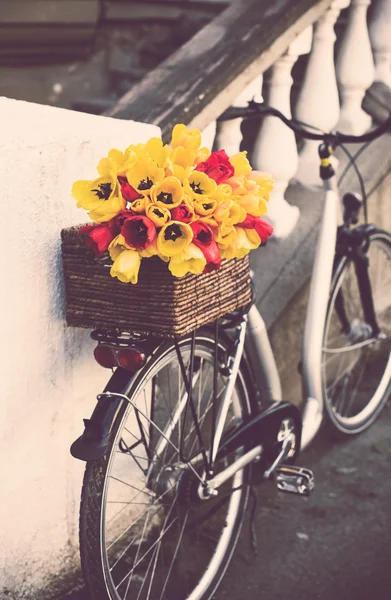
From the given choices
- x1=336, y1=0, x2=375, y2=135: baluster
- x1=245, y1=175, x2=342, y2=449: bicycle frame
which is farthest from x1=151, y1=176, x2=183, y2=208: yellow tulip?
x1=336, y1=0, x2=375, y2=135: baluster

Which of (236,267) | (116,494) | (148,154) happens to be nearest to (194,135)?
(148,154)

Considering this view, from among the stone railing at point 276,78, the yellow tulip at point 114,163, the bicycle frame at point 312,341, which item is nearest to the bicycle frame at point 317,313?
the bicycle frame at point 312,341

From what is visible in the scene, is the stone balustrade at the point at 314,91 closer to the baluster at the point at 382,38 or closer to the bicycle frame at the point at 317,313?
the baluster at the point at 382,38

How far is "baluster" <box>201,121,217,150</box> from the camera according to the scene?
3.03 m

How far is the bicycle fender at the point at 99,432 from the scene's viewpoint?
2104 mm

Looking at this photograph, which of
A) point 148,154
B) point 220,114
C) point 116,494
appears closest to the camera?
point 148,154

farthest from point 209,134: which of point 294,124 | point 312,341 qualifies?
point 312,341

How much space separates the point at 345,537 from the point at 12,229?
5.73 ft

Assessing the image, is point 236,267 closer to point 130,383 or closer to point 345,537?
point 130,383

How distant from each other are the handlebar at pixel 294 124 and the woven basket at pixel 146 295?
2.20 feet

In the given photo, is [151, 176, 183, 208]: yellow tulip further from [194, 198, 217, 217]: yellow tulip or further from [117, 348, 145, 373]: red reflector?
[117, 348, 145, 373]: red reflector

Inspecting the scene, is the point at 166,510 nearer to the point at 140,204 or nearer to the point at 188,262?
the point at 188,262

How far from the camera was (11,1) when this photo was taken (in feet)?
17.1

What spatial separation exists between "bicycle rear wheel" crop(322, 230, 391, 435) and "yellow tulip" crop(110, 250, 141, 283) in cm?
177
